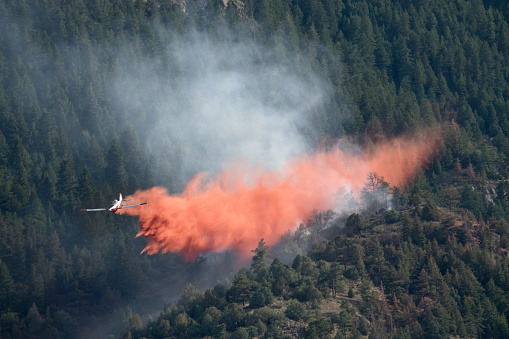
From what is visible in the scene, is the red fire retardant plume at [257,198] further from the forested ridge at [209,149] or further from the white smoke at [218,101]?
the white smoke at [218,101]

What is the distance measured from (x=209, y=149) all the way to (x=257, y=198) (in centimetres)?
2425

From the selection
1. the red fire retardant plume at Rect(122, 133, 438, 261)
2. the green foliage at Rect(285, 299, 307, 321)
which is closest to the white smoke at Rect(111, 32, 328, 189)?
the red fire retardant plume at Rect(122, 133, 438, 261)

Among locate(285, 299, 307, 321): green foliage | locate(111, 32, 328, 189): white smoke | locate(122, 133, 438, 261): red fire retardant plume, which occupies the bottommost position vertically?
locate(285, 299, 307, 321): green foliage

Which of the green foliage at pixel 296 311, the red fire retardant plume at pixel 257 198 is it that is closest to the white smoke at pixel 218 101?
the red fire retardant plume at pixel 257 198

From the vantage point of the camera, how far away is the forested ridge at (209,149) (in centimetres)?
10100

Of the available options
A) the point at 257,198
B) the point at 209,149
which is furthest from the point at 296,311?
the point at 209,149

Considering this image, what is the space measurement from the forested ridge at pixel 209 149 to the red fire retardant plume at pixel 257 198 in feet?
14.9

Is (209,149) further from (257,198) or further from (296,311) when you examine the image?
(296,311)

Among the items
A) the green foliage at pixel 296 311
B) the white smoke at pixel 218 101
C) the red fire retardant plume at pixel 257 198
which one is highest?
the white smoke at pixel 218 101

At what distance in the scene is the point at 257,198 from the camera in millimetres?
136000

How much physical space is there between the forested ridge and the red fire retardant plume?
4553mm

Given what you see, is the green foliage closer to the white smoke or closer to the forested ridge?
the forested ridge

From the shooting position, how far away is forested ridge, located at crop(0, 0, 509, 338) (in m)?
101

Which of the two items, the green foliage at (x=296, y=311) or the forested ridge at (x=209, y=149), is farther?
the forested ridge at (x=209, y=149)
